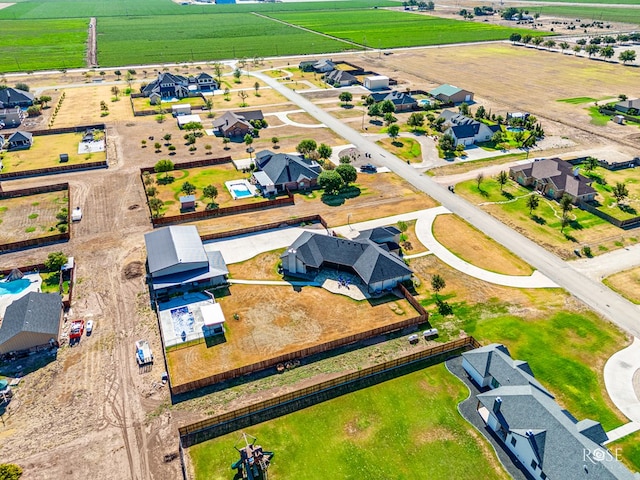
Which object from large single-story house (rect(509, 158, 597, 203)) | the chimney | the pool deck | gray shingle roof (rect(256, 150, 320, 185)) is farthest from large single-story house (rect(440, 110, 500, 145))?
the pool deck

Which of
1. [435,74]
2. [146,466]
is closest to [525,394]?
[146,466]

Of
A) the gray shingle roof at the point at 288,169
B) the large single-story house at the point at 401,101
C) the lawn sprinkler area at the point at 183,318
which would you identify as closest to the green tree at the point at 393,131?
the large single-story house at the point at 401,101

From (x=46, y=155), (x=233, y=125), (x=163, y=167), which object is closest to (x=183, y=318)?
(x=163, y=167)

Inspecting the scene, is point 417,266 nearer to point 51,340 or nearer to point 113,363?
point 113,363

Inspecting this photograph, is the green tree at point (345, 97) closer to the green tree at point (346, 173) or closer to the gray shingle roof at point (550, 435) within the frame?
the green tree at point (346, 173)

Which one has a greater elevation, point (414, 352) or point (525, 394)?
point (525, 394)
